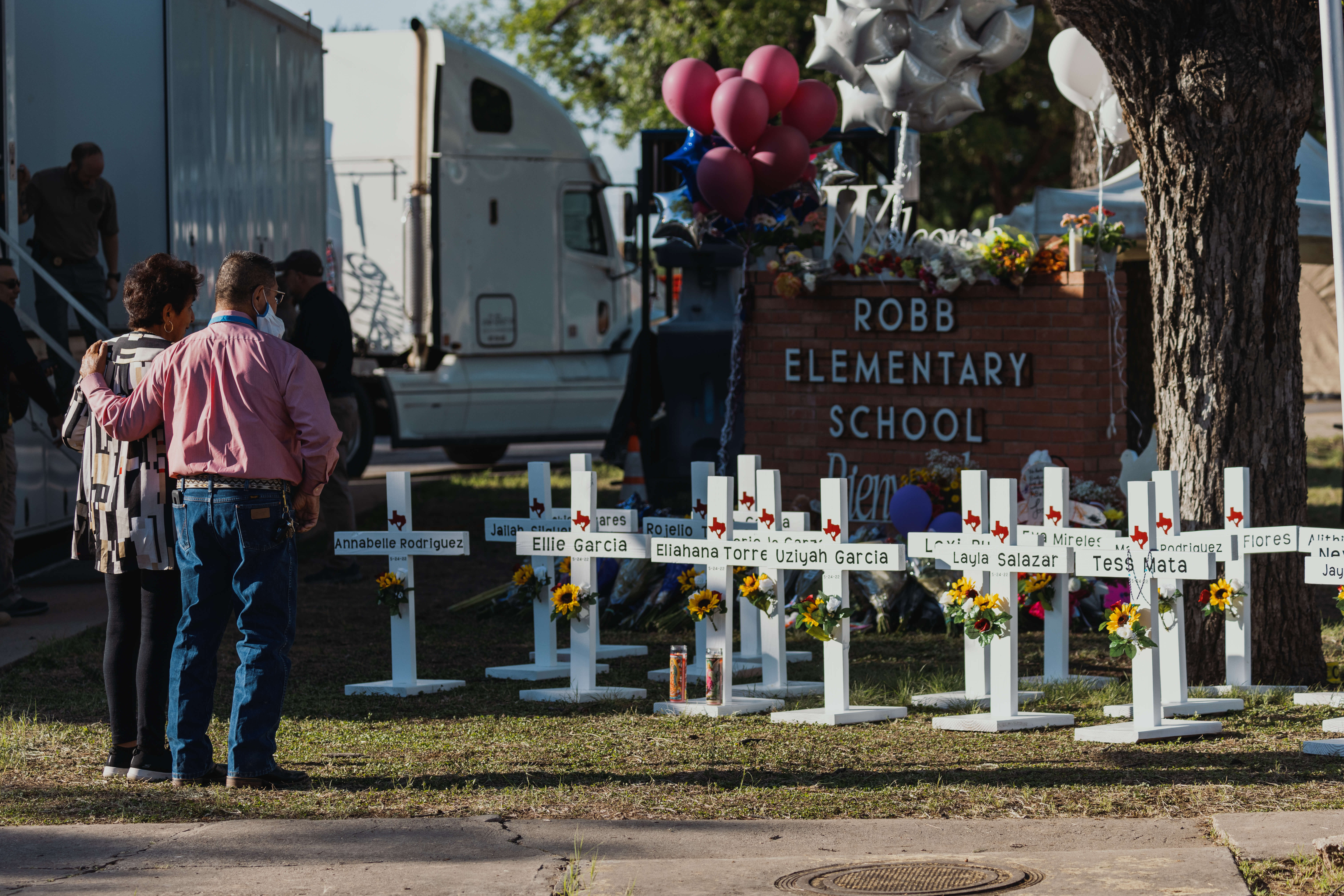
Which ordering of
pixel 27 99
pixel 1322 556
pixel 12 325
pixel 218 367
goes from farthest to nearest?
pixel 27 99
pixel 12 325
pixel 1322 556
pixel 218 367

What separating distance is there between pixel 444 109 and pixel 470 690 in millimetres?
9387

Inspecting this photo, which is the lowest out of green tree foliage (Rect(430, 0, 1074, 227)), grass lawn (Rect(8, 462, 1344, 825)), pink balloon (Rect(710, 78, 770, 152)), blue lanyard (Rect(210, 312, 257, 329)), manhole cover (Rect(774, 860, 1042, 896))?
manhole cover (Rect(774, 860, 1042, 896))

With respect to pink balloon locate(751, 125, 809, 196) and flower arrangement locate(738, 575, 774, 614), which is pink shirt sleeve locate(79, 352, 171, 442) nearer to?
flower arrangement locate(738, 575, 774, 614)

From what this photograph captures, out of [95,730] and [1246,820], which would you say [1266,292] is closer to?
[1246,820]

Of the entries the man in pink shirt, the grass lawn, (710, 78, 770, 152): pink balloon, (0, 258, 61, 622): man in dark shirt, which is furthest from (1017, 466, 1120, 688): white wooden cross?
(0, 258, 61, 622): man in dark shirt

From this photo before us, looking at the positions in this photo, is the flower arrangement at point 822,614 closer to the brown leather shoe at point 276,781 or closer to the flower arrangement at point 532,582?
the flower arrangement at point 532,582

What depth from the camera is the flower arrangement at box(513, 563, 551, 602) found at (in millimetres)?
7809

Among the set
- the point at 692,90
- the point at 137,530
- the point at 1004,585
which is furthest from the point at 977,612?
the point at 692,90

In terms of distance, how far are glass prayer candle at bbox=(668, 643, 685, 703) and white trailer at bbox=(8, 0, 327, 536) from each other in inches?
194

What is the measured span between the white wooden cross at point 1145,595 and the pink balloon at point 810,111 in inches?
205

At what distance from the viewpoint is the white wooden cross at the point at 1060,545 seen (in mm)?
6781

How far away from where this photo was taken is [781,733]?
21.9 ft

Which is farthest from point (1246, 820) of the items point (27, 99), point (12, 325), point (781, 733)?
point (27, 99)

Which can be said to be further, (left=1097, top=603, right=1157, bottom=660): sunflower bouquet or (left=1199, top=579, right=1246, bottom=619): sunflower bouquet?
(left=1199, top=579, right=1246, bottom=619): sunflower bouquet
